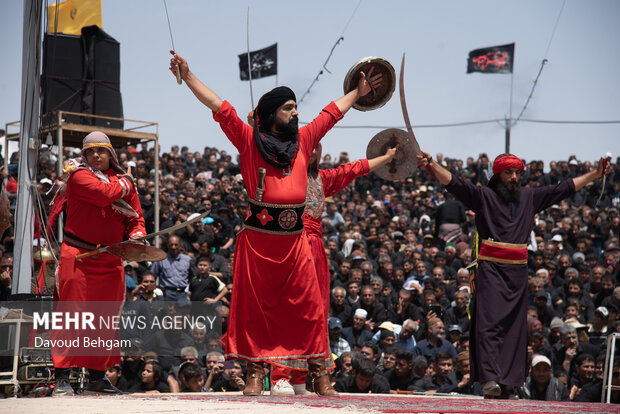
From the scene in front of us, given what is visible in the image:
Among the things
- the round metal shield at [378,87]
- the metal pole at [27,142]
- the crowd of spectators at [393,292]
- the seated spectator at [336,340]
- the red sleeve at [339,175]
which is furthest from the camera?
the seated spectator at [336,340]

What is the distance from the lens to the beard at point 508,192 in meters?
6.84

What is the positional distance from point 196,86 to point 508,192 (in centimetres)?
297

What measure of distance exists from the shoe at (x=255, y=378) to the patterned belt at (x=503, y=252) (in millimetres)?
2378

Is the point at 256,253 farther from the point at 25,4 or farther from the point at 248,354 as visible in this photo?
the point at 25,4

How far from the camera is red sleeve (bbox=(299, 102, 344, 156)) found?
5613mm

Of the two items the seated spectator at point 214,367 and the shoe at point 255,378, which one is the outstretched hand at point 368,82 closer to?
the shoe at point 255,378

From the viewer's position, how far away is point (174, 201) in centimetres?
1512

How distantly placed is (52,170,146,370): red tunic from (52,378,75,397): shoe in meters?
0.11

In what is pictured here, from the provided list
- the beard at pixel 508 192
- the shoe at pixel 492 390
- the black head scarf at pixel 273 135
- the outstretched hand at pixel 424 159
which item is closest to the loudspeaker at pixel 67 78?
the outstretched hand at pixel 424 159

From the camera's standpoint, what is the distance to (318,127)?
18.6ft

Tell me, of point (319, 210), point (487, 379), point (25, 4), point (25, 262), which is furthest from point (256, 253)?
point (25, 4)

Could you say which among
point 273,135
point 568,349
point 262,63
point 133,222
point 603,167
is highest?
point 262,63

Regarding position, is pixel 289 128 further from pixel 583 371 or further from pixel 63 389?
pixel 583 371

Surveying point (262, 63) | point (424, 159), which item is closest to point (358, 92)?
point (424, 159)
